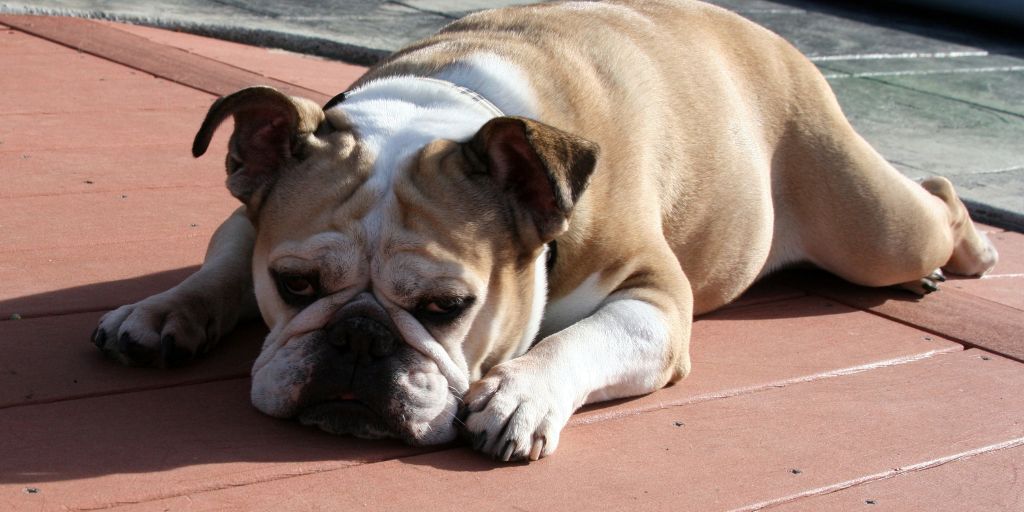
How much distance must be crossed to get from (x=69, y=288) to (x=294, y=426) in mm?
1225

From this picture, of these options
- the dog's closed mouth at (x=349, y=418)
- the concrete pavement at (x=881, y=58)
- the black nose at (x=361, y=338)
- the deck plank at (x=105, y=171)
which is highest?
the black nose at (x=361, y=338)

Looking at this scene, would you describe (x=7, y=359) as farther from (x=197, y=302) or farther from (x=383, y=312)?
(x=383, y=312)

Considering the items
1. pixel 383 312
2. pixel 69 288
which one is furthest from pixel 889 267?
pixel 69 288

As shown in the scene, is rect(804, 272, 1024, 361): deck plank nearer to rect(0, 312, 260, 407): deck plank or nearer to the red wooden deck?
the red wooden deck

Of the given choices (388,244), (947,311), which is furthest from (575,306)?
(947,311)

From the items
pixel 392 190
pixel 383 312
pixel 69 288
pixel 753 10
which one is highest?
pixel 392 190

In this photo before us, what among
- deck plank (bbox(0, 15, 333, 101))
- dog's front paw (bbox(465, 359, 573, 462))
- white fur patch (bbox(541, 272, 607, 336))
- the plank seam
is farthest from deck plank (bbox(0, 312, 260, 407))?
deck plank (bbox(0, 15, 333, 101))

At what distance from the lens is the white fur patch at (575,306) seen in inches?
159

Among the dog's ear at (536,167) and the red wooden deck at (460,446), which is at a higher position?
the dog's ear at (536,167)

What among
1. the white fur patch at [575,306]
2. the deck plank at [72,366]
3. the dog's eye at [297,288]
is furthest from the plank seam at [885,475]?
the deck plank at [72,366]

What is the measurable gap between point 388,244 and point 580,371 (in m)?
0.64

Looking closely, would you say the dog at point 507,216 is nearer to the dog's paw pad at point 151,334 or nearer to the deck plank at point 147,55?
the dog's paw pad at point 151,334

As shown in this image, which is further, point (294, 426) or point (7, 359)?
point (7, 359)

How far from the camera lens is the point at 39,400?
3.46m
